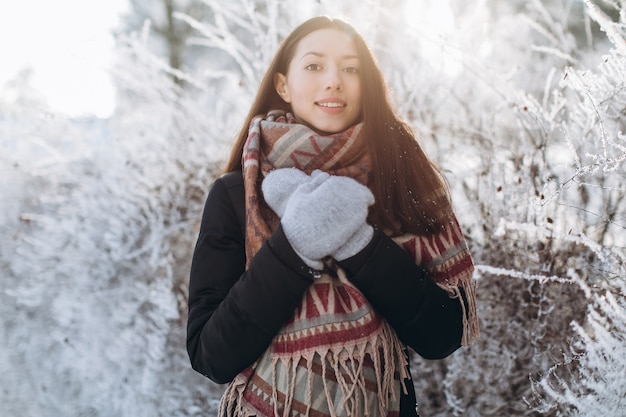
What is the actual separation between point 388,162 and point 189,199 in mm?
2590

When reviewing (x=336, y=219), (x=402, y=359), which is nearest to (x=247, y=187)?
(x=336, y=219)

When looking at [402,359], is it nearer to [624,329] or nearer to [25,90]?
[624,329]

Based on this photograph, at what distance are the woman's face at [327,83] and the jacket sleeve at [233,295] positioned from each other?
0.40 m

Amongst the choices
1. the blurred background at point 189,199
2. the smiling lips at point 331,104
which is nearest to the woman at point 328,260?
the smiling lips at point 331,104

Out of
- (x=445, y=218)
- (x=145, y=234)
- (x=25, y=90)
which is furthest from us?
(x=25, y=90)

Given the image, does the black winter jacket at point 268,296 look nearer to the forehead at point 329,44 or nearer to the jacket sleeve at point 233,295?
the jacket sleeve at point 233,295

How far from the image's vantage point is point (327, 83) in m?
1.51

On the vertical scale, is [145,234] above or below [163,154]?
below

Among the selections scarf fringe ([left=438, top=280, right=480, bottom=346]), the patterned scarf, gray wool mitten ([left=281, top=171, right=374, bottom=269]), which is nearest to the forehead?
the patterned scarf

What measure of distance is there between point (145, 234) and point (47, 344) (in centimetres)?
114

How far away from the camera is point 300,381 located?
123 cm

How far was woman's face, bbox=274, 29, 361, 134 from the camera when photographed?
5.03ft

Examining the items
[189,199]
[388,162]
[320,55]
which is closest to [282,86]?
[320,55]

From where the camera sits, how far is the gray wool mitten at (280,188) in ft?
4.24
